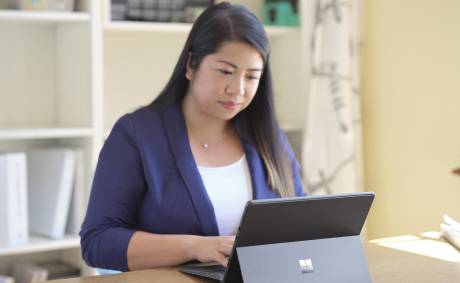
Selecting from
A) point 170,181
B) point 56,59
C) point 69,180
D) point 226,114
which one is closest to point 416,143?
point 226,114

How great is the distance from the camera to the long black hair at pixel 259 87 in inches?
55.1

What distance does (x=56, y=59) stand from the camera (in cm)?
226

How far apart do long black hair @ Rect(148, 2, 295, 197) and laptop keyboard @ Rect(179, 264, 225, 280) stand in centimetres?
46

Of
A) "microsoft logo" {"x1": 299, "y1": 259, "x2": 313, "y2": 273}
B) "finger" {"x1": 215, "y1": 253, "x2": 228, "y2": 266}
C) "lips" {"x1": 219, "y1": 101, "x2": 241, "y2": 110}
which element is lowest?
"finger" {"x1": 215, "y1": 253, "x2": 228, "y2": 266}

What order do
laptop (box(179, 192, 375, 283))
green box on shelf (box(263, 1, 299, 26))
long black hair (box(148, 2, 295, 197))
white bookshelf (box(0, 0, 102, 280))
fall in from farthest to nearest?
green box on shelf (box(263, 1, 299, 26)), white bookshelf (box(0, 0, 102, 280)), long black hair (box(148, 2, 295, 197)), laptop (box(179, 192, 375, 283))

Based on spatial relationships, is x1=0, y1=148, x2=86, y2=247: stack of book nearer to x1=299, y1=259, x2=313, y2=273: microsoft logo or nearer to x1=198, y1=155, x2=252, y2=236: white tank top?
x1=198, y1=155, x2=252, y2=236: white tank top

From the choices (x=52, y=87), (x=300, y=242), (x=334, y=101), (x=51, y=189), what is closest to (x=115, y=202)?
(x=300, y=242)

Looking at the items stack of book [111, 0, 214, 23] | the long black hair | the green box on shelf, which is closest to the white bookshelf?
stack of book [111, 0, 214, 23]

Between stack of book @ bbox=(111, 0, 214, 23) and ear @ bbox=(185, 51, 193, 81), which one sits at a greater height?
stack of book @ bbox=(111, 0, 214, 23)

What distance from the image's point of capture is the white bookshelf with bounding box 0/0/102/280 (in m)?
2.00

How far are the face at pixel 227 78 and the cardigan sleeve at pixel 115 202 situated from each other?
22 cm

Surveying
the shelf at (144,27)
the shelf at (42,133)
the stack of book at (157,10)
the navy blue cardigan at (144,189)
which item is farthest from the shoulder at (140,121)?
the stack of book at (157,10)

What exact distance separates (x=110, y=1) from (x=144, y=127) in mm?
969

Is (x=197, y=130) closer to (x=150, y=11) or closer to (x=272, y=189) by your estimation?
(x=272, y=189)
